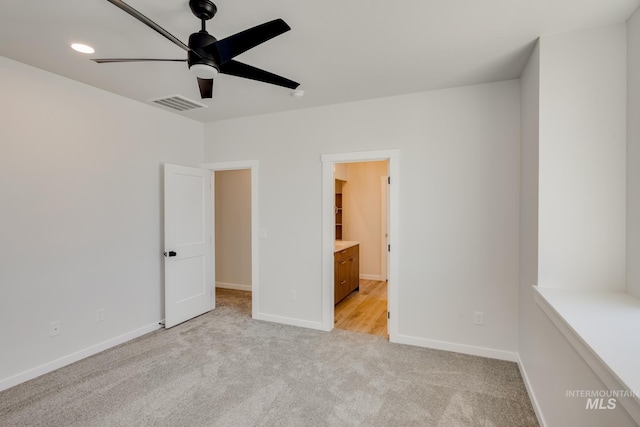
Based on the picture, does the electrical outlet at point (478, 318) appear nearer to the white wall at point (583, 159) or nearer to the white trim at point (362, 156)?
the white wall at point (583, 159)

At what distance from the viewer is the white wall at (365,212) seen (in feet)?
20.3

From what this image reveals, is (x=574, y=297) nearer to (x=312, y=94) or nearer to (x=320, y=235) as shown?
(x=320, y=235)

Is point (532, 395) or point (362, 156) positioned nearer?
point (532, 395)

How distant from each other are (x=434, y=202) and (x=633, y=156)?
4.93ft

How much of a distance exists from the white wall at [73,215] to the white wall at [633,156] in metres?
4.31

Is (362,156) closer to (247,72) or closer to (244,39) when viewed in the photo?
(247,72)

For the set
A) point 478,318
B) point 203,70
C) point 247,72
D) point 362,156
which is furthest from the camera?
point 362,156

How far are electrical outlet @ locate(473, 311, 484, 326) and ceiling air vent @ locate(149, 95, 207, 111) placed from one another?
3.70m

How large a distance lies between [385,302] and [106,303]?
3.60 m

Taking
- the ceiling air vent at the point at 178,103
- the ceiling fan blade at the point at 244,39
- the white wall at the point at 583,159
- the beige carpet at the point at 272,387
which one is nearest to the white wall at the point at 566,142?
the white wall at the point at 583,159

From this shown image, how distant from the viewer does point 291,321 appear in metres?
3.83

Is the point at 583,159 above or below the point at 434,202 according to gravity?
above

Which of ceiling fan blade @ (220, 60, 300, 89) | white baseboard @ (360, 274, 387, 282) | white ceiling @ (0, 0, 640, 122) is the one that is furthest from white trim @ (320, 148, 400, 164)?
white baseboard @ (360, 274, 387, 282)

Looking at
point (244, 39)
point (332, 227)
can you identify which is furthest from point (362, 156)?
point (244, 39)
